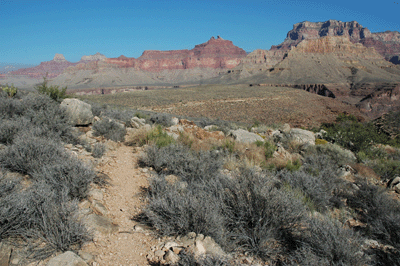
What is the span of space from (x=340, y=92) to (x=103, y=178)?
269ft

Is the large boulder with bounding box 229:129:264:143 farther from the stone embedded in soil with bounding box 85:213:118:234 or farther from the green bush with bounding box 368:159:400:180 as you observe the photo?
the stone embedded in soil with bounding box 85:213:118:234

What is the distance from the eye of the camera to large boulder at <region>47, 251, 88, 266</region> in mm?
2049

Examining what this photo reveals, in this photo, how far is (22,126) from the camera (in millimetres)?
4785

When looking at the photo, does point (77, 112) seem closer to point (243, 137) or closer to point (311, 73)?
point (243, 137)

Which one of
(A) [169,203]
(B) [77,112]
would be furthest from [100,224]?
(B) [77,112]

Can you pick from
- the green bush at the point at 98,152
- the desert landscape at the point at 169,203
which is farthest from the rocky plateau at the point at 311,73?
the green bush at the point at 98,152

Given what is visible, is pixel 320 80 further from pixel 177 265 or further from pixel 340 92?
pixel 177 265

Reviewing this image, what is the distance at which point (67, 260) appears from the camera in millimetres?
2092

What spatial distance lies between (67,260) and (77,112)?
18.5 feet

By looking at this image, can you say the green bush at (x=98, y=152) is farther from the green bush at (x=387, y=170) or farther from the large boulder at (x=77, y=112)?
the green bush at (x=387, y=170)

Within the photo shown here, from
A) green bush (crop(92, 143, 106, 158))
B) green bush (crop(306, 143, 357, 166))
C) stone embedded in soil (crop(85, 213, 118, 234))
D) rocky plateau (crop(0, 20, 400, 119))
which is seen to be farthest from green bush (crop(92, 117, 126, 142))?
rocky plateau (crop(0, 20, 400, 119))

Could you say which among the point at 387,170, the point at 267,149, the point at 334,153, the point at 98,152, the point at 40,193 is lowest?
the point at 387,170

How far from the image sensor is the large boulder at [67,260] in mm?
2049

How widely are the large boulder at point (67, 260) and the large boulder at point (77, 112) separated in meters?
5.15
